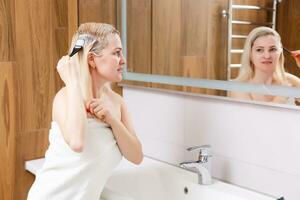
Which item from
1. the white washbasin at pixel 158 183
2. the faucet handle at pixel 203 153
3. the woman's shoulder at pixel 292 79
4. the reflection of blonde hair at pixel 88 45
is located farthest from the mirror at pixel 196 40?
the reflection of blonde hair at pixel 88 45

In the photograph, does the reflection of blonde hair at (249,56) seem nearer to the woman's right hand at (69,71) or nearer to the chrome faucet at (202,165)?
the chrome faucet at (202,165)

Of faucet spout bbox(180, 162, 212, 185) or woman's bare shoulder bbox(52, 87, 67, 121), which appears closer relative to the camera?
woman's bare shoulder bbox(52, 87, 67, 121)

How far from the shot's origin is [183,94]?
1.69 metres

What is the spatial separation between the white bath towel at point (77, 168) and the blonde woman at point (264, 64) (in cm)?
50

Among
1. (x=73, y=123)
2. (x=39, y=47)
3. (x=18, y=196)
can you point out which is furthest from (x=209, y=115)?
(x=18, y=196)

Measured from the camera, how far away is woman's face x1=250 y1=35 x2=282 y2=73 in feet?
4.47

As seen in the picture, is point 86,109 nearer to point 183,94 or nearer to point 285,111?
point 183,94

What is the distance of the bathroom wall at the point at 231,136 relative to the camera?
4.35ft

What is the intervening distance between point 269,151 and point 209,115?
0.29 meters

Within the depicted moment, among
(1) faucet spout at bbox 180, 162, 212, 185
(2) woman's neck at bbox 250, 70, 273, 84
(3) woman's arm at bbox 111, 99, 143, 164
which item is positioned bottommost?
(1) faucet spout at bbox 180, 162, 212, 185

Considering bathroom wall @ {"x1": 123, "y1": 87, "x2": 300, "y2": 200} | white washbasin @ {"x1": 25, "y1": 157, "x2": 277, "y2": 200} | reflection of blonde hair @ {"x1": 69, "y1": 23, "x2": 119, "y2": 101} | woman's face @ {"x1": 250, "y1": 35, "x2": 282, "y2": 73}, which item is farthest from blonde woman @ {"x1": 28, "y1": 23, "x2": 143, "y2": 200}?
woman's face @ {"x1": 250, "y1": 35, "x2": 282, "y2": 73}

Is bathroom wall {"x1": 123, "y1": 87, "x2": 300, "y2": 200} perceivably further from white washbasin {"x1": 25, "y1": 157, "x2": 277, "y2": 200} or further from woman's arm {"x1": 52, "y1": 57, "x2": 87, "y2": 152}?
woman's arm {"x1": 52, "y1": 57, "x2": 87, "y2": 152}

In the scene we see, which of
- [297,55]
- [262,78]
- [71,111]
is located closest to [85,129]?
[71,111]

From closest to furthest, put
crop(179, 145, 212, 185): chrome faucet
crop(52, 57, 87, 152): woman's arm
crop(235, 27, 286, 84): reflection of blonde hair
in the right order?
crop(52, 57, 87, 152): woman's arm < crop(235, 27, 286, 84): reflection of blonde hair < crop(179, 145, 212, 185): chrome faucet
